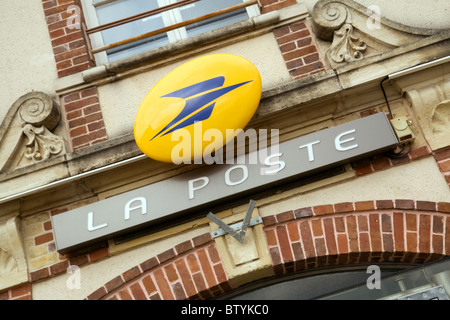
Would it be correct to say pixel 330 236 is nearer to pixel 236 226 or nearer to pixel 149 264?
pixel 236 226

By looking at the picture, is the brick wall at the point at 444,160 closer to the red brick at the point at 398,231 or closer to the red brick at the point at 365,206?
the red brick at the point at 398,231

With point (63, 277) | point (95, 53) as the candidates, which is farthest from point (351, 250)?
point (95, 53)

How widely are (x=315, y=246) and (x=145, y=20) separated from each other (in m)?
2.62

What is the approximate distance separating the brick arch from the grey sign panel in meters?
0.26

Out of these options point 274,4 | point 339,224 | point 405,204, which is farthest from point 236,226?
point 274,4

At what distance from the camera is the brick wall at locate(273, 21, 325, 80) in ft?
12.5

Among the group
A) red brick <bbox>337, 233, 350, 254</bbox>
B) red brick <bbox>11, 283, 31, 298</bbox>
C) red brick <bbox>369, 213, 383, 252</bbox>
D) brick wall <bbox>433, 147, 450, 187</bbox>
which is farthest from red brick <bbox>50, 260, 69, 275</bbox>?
brick wall <bbox>433, 147, 450, 187</bbox>

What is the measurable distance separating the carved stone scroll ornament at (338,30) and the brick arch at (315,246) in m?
1.16

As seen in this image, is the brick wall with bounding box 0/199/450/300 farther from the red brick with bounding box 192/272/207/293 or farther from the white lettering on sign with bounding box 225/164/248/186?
the white lettering on sign with bounding box 225/164/248/186

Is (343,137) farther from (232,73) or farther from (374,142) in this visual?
(232,73)

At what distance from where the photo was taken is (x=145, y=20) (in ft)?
15.0

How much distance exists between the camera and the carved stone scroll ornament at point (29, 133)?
3.77 m

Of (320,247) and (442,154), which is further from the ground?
(442,154)
